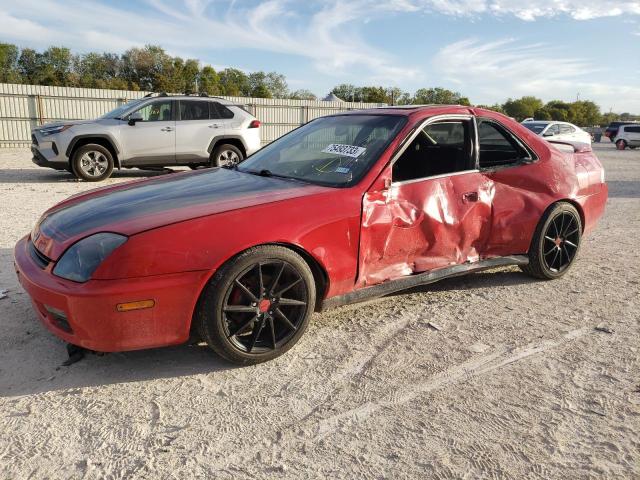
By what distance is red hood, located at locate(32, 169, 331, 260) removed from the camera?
277 cm

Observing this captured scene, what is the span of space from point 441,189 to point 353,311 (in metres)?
1.09

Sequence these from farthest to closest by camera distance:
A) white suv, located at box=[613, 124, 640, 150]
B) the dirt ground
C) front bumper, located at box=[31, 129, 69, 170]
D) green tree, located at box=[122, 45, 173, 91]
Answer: green tree, located at box=[122, 45, 173, 91], white suv, located at box=[613, 124, 640, 150], front bumper, located at box=[31, 129, 69, 170], the dirt ground

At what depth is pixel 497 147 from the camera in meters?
4.17

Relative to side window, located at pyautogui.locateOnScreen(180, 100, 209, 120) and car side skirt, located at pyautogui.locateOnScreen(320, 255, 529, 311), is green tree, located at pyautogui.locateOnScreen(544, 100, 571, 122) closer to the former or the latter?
side window, located at pyautogui.locateOnScreen(180, 100, 209, 120)

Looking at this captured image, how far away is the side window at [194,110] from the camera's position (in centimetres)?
1079

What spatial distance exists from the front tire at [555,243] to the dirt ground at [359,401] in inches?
20.7

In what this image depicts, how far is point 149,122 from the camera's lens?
10.5 metres

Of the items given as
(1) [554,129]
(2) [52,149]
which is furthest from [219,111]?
(1) [554,129]

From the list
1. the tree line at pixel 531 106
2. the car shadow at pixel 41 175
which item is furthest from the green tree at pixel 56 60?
the car shadow at pixel 41 175

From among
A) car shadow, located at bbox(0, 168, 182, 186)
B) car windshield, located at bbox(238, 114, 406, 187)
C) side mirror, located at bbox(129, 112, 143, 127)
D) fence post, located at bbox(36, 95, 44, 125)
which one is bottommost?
car shadow, located at bbox(0, 168, 182, 186)

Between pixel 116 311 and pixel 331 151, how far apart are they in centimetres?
187

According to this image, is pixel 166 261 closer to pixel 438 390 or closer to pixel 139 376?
pixel 139 376

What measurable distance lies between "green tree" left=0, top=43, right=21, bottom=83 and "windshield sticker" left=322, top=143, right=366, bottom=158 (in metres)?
68.9

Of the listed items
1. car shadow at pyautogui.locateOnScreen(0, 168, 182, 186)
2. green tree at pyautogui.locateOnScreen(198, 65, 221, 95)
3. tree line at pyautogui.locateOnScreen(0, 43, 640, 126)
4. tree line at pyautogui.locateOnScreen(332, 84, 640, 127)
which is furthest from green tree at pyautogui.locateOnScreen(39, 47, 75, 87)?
car shadow at pyautogui.locateOnScreen(0, 168, 182, 186)
